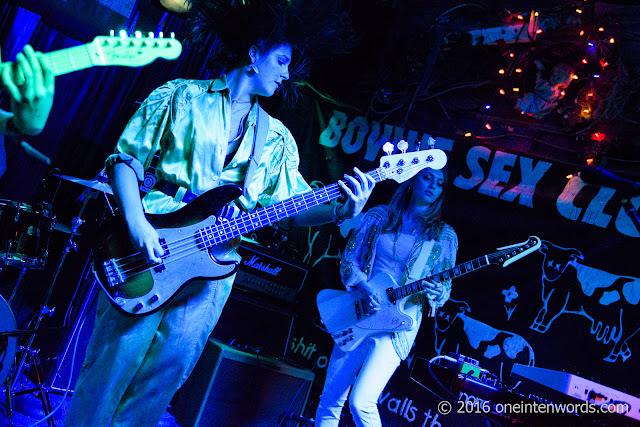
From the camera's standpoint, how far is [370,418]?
3801 mm

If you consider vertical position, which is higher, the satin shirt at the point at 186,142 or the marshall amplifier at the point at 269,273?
the satin shirt at the point at 186,142


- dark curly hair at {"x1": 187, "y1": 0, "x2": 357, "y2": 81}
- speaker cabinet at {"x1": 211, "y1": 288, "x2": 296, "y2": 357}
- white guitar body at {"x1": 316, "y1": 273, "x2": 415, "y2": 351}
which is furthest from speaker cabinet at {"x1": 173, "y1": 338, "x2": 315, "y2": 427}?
dark curly hair at {"x1": 187, "y1": 0, "x2": 357, "y2": 81}

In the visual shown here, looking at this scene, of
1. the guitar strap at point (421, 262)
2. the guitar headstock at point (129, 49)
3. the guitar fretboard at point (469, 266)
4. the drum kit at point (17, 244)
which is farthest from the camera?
the guitar strap at point (421, 262)

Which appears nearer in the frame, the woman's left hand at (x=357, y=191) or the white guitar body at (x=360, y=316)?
the woman's left hand at (x=357, y=191)

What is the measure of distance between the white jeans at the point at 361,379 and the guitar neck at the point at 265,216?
1625mm

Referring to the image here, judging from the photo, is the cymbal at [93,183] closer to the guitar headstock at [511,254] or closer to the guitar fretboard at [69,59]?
the guitar fretboard at [69,59]

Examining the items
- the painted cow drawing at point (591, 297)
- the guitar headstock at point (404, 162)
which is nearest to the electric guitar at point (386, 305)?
the painted cow drawing at point (591, 297)

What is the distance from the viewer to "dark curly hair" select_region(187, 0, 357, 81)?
263 centimetres

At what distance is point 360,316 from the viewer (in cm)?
399

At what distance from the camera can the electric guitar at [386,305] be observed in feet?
12.7

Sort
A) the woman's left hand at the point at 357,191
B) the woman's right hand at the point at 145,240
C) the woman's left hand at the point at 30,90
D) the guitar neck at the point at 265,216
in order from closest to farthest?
1. the woman's left hand at the point at 30,90
2. the woman's right hand at the point at 145,240
3. the guitar neck at the point at 265,216
4. the woman's left hand at the point at 357,191

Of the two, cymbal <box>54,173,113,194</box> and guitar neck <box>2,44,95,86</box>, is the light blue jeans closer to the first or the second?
guitar neck <box>2,44,95,86</box>

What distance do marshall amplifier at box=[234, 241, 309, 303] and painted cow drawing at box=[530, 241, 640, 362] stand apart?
2019 mm

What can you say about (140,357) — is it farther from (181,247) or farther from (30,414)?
(30,414)
